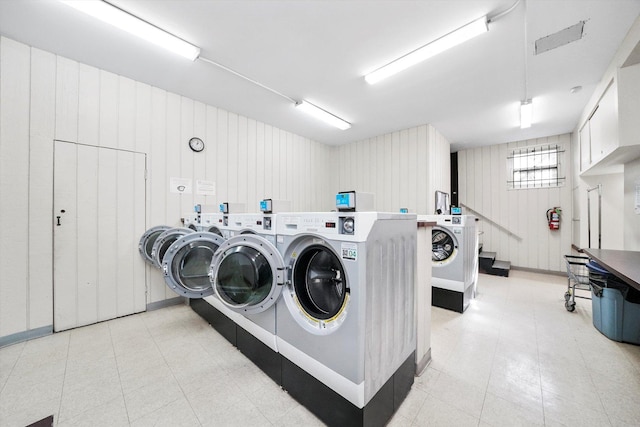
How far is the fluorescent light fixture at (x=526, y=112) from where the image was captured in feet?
12.1

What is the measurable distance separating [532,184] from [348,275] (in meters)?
6.72

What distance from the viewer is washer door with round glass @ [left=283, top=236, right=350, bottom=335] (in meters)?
1.37

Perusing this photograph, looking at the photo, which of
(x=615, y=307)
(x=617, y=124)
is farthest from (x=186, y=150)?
(x=615, y=307)

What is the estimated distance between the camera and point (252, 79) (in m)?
3.17

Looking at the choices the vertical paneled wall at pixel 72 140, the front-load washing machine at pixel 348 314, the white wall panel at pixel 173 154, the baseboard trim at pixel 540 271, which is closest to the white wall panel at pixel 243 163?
the vertical paneled wall at pixel 72 140

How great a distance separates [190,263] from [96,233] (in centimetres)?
144

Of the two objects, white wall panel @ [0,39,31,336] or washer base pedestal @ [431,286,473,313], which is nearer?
white wall panel @ [0,39,31,336]

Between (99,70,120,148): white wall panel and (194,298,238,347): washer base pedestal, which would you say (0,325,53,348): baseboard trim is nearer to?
(194,298,238,347): washer base pedestal

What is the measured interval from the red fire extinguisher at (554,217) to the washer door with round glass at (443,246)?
3.83m

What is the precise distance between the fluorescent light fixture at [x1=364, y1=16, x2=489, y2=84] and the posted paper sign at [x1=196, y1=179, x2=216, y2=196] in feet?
9.63

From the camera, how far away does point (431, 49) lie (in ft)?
8.10

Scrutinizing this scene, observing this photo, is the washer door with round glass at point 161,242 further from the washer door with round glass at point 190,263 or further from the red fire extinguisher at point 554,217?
the red fire extinguisher at point 554,217

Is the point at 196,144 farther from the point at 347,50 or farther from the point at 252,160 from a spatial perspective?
the point at 347,50

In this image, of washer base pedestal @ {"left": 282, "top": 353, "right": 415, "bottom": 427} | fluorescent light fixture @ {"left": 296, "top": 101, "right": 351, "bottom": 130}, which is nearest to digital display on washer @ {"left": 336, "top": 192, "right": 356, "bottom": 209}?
washer base pedestal @ {"left": 282, "top": 353, "right": 415, "bottom": 427}
